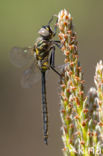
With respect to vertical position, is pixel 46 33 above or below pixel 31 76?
above

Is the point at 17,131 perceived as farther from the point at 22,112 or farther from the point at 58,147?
the point at 58,147

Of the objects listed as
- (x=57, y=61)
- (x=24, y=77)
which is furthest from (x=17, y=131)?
(x=24, y=77)

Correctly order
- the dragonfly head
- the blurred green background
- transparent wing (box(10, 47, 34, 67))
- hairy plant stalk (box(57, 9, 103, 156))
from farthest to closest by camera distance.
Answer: the blurred green background < transparent wing (box(10, 47, 34, 67)) < the dragonfly head < hairy plant stalk (box(57, 9, 103, 156))

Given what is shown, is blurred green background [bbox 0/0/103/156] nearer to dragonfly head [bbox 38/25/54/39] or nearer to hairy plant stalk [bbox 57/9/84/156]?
dragonfly head [bbox 38/25/54/39]

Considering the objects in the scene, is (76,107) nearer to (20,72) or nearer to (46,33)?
(46,33)

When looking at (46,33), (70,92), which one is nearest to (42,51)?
(46,33)

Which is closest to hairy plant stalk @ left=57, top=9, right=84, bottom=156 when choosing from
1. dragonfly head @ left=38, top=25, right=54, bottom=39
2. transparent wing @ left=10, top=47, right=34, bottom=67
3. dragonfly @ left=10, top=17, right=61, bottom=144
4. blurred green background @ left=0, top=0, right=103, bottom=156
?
dragonfly @ left=10, top=17, right=61, bottom=144
